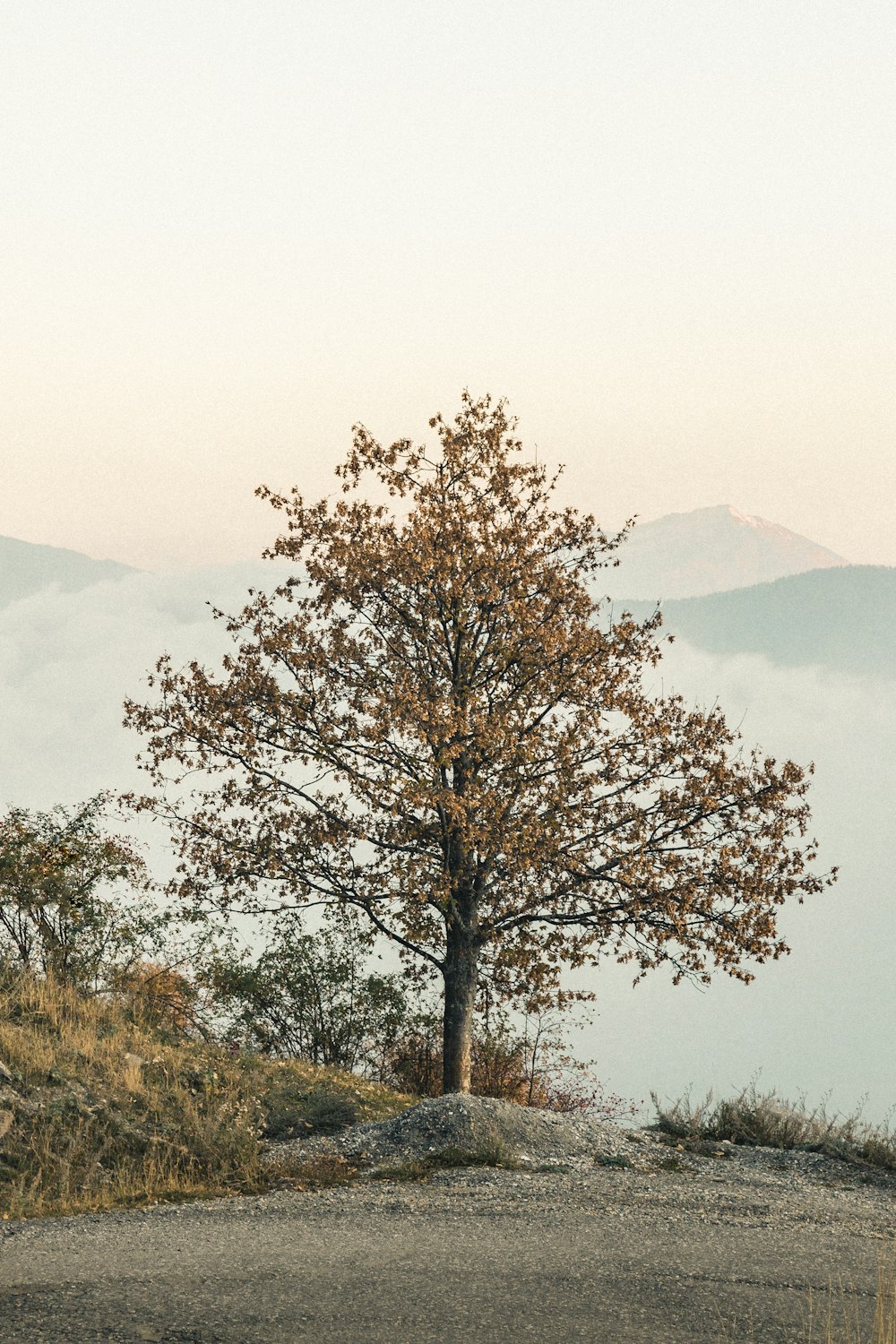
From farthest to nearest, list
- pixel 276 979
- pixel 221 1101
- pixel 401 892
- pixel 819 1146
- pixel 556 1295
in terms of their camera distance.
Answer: pixel 276 979 → pixel 401 892 → pixel 819 1146 → pixel 221 1101 → pixel 556 1295

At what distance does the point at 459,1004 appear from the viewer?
1684 cm

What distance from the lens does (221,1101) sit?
12453 mm

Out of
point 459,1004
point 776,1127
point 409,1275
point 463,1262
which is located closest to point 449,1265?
point 463,1262

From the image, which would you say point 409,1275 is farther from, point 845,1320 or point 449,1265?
point 845,1320

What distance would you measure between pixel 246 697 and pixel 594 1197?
8942mm

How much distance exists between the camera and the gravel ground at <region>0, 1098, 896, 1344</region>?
22.0ft

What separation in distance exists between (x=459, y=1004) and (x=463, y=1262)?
8.91m

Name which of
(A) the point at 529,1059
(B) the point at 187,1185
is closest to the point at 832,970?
(A) the point at 529,1059

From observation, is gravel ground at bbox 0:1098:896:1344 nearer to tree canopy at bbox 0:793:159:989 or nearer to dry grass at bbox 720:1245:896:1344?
dry grass at bbox 720:1245:896:1344

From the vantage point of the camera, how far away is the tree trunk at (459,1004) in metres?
16.7

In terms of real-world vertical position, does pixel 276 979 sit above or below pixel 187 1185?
above

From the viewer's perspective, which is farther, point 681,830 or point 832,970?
point 832,970

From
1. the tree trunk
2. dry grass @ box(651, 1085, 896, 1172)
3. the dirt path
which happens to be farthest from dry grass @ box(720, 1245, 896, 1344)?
the tree trunk

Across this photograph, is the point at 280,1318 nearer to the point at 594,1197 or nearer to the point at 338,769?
the point at 594,1197
